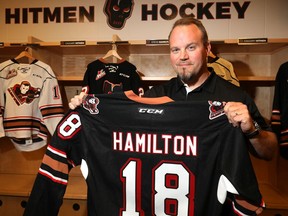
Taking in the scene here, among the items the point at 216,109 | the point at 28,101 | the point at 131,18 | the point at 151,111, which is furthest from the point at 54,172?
the point at 131,18

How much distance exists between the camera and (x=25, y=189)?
7.30ft

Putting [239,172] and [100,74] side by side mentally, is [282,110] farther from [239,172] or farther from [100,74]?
[100,74]

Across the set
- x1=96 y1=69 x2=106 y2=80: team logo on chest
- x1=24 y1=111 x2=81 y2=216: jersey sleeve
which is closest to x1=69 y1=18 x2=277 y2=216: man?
x1=24 y1=111 x2=81 y2=216: jersey sleeve

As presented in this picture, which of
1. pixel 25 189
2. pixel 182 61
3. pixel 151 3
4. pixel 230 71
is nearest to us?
pixel 182 61

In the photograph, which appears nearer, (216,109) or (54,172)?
(216,109)

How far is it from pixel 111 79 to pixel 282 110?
1.30m

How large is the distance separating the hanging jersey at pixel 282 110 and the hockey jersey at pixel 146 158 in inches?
38.9

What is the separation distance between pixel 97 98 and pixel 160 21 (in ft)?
5.17

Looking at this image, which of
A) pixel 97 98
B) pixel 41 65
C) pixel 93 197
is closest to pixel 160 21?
pixel 41 65

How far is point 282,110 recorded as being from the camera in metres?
1.96

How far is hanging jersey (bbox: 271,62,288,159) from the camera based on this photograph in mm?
1930

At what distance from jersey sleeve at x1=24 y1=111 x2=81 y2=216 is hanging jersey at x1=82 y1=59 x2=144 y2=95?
0.90 meters

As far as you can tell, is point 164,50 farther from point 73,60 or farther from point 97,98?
point 97,98

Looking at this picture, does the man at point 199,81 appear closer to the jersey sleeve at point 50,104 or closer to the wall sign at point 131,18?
the jersey sleeve at point 50,104
